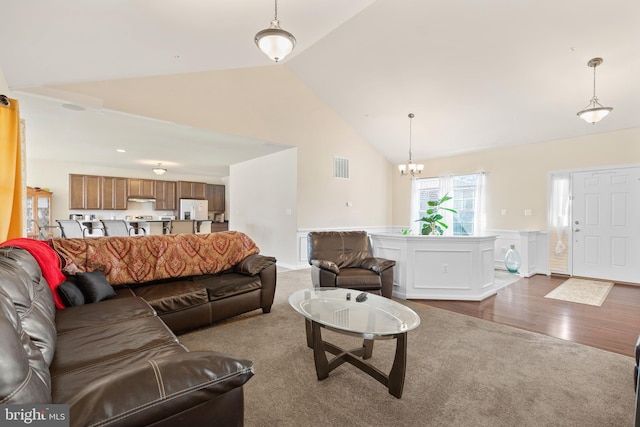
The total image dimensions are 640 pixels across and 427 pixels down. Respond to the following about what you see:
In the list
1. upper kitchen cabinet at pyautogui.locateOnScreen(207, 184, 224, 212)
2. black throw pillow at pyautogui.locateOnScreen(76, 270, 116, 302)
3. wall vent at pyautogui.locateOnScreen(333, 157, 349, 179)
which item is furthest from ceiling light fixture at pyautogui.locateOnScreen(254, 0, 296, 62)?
upper kitchen cabinet at pyautogui.locateOnScreen(207, 184, 224, 212)

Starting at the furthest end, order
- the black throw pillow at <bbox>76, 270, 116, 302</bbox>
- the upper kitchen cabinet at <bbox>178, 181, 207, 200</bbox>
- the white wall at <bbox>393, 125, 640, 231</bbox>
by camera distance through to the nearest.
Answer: the upper kitchen cabinet at <bbox>178, 181, 207, 200</bbox> → the white wall at <bbox>393, 125, 640, 231</bbox> → the black throw pillow at <bbox>76, 270, 116, 302</bbox>

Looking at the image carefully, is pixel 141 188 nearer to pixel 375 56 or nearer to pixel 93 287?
pixel 93 287

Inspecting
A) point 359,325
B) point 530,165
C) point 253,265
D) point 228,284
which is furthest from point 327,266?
point 530,165

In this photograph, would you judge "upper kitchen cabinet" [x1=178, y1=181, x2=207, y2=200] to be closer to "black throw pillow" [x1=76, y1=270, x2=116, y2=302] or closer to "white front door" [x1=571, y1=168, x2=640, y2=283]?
"black throw pillow" [x1=76, y1=270, x2=116, y2=302]

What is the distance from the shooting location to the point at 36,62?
9.83 ft

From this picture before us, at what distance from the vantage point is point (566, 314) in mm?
3471

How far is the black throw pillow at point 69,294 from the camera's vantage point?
224 centimetres

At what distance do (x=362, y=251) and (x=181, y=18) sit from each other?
137 inches

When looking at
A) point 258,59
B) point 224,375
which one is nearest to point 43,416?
point 224,375

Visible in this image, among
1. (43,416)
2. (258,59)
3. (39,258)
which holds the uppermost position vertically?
(258,59)

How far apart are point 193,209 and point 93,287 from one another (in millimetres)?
7424

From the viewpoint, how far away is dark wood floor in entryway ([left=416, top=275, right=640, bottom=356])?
282 cm

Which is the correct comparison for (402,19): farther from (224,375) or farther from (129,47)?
(224,375)

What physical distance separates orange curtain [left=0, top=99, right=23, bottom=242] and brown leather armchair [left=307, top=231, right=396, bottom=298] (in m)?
3.37
